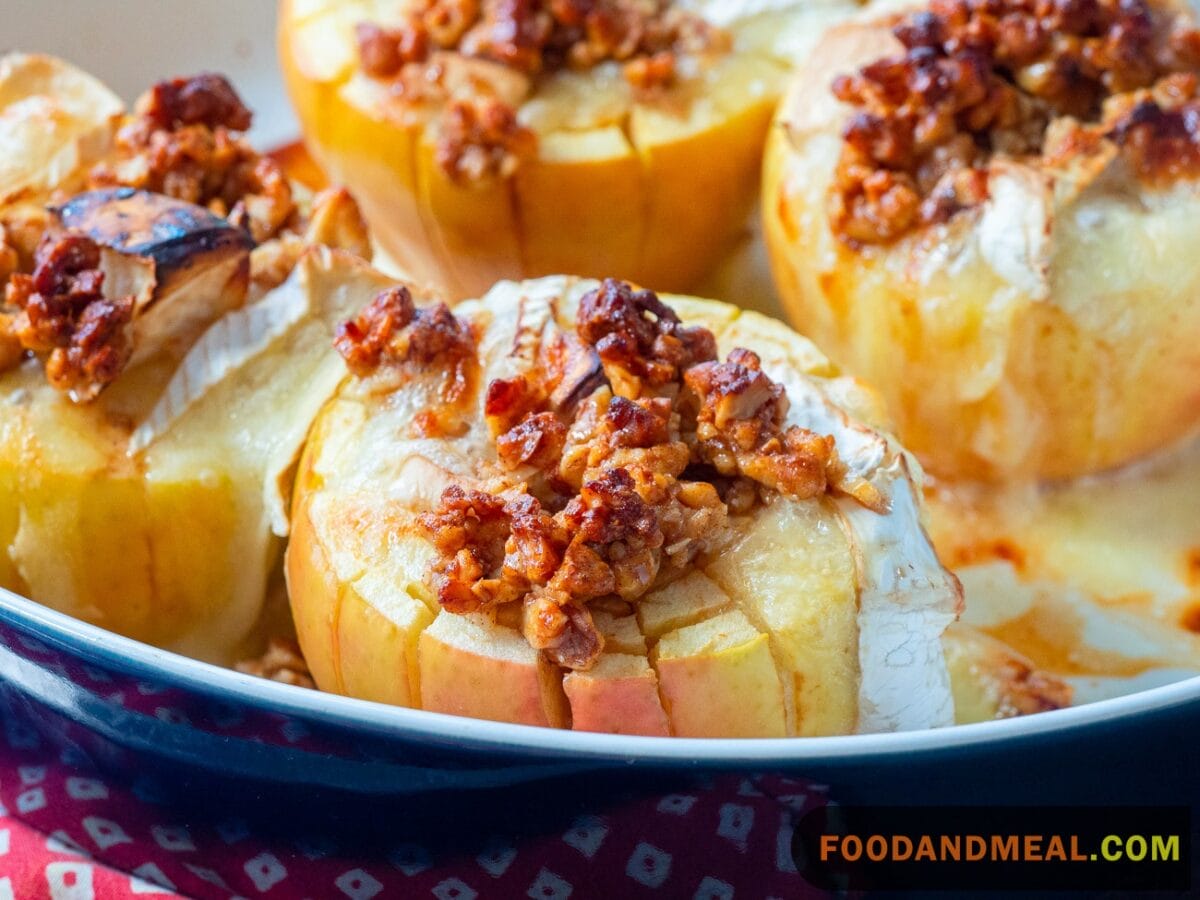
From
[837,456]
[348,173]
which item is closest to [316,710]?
[837,456]

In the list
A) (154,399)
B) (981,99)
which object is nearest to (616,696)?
(154,399)

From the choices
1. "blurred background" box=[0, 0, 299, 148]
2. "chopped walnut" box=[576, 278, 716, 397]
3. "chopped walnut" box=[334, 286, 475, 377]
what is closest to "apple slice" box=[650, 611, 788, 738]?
"chopped walnut" box=[576, 278, 716, 397]

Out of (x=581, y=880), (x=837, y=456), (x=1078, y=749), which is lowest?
(x=581, y=880)

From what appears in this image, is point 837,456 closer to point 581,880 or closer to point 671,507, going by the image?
point 671,507

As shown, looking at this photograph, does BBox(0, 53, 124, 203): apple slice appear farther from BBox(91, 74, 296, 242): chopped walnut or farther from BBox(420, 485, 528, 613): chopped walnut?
BBox(420, 485, 528, 613): chopped walnut

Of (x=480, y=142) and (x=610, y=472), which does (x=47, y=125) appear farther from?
(x=610, y=472)

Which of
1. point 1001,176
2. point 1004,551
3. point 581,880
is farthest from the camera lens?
point 1004,551
